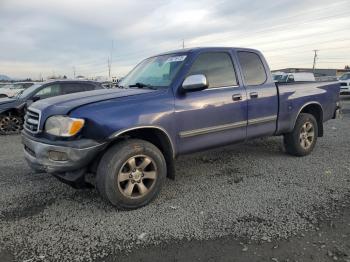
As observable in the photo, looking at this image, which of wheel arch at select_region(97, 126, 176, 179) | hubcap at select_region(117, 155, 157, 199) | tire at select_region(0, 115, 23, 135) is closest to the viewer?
hubcap at select_region(117, 155, 157, 199)

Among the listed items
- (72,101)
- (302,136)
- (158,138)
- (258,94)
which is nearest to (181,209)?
(158,138)

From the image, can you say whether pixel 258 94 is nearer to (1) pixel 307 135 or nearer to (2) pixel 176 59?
(2) pixel 176 59

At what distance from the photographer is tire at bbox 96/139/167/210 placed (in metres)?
3.62

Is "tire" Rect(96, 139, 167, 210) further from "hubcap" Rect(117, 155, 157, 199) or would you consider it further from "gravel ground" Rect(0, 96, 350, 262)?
"gravel ground" Rect(0, 96, 350, 262)

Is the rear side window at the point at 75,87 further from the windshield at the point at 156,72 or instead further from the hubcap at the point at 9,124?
the windshield at the point at 156,72

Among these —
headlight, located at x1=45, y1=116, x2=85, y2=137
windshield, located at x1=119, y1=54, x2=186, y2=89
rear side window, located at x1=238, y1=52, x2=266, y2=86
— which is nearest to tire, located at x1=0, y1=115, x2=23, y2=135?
windshield, located at x1=119, y1=54, x2=186, y2=89

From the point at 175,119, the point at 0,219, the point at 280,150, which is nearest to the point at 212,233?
the point at 175,119

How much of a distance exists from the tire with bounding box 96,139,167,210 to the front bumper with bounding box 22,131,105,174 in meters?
0.18

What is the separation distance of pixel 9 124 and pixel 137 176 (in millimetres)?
7071

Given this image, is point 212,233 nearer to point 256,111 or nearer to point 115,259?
point 115,259

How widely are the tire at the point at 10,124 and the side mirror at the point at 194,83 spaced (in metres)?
7.09

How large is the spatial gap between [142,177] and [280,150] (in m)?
3.64

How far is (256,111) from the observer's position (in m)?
5.02

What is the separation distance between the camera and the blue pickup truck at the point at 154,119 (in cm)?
358
